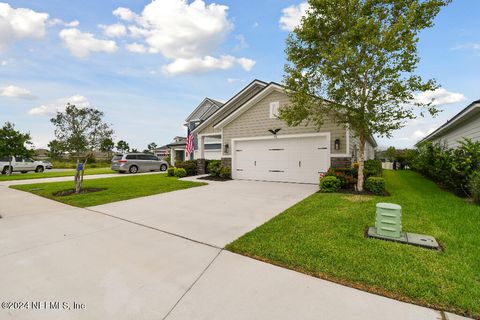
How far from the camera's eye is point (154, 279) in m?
2.59

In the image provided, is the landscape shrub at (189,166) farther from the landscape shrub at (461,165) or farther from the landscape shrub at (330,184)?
the landscape shrub at (461,165)

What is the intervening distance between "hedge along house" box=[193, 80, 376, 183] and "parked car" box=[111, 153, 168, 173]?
926cm

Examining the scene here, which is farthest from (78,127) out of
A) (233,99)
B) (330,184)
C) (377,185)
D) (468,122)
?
(468,122)

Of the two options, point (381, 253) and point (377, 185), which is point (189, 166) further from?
point (381, 253)

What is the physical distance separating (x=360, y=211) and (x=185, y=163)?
1193 centimetres

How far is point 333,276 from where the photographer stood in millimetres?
2596

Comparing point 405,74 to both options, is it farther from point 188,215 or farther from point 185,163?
point 185,163

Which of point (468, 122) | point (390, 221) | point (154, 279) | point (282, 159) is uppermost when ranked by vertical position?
point (468, 122)

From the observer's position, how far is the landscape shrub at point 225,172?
12.5m

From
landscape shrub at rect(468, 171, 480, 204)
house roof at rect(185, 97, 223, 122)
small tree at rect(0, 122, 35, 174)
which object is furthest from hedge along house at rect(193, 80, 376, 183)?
small tree at rect(0, 122, 35, 174)

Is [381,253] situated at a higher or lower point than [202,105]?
lower

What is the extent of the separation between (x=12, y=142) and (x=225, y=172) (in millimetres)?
17765

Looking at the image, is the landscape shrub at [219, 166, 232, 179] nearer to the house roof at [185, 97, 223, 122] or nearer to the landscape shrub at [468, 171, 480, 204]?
the landscape shrub at [468, 171, 480, 204]

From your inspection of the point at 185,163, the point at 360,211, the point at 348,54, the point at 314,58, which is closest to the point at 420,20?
the point at 348,54
